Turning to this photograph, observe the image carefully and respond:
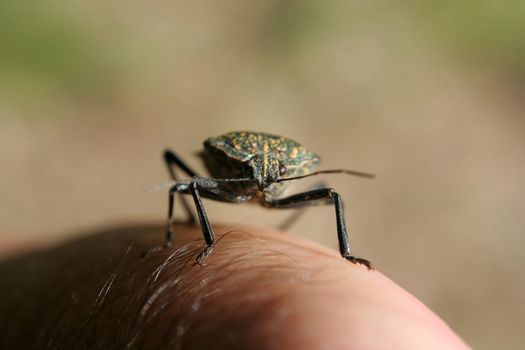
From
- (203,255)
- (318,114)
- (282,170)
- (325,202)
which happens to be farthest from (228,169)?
(318,114)

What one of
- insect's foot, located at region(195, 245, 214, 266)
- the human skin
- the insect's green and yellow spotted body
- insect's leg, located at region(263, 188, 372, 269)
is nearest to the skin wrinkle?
the human skin

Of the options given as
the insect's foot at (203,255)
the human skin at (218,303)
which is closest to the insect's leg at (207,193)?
the human skin at (218,303)

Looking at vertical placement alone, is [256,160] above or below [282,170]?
above

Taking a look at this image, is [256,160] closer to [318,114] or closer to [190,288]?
[190,288]

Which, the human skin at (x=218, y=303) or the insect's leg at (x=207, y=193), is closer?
the human skin at (x=218, y=303)

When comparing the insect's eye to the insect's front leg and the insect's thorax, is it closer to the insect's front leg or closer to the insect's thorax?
the insect's thorax

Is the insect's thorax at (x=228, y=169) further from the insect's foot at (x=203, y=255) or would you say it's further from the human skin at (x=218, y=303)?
the insect's foot at (x=203, y=255)
